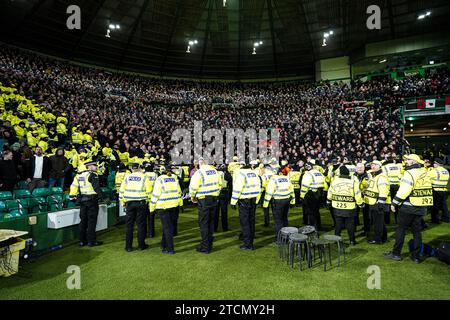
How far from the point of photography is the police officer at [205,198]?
6.31 meters

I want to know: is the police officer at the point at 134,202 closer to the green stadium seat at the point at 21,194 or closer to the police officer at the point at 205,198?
the police officer at the point at 205,198

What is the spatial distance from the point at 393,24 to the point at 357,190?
79.6 feet

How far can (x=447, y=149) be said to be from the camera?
64.5ft

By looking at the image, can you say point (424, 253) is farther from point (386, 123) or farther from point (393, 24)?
point (393, 24)

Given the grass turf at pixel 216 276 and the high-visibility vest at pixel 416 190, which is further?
the high-visibility vest at pixel 416 190

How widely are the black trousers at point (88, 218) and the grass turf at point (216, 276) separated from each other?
0.35 m

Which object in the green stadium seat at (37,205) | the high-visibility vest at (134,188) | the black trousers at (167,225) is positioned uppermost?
the high-visibility vest at (134,188)

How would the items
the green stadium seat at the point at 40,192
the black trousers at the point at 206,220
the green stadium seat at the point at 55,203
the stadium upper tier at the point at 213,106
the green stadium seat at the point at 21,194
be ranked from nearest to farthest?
the black trousers at the point at 206,220, the green stadium seat at the point at 21,194, the green stadium seat at the point at 55,203, the green stadium seat at the point at 40,192, the stadium upper tier at the point at 213,106

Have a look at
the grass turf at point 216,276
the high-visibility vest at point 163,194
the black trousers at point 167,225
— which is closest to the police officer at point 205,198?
the grass turf at point 216,276

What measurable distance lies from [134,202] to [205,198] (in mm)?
1716

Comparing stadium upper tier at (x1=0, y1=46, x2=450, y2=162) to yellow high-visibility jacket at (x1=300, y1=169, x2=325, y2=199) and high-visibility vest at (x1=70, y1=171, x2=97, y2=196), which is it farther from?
yellow high-visibility jacket at (x1=300, y1=169, x2=325, y2=199)

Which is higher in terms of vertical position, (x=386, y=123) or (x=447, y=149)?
(x=386, y=123)

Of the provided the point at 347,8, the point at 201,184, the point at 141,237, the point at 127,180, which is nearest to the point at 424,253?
the point at 201,184
